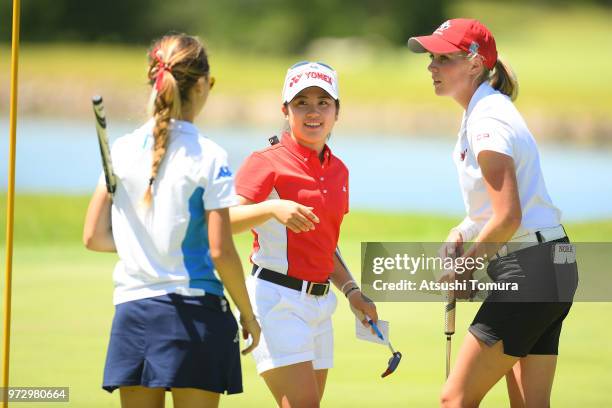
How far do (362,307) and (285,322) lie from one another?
426mm

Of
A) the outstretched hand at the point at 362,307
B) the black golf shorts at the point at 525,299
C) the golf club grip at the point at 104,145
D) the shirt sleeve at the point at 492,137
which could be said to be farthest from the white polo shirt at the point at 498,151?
the golf club grip at the point at 104,145

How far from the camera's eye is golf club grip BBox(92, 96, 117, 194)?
12.0 ft

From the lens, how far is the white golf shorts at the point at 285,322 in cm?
434

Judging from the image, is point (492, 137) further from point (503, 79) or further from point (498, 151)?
point (503, 79)

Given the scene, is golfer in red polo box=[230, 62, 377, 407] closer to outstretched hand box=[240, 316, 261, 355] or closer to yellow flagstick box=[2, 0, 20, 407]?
outstretched hand box=[240, 316, 261, 355]

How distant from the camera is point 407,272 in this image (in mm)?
4945

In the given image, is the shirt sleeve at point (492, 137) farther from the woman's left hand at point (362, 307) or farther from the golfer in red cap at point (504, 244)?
the woman's left hand at point (362, 307)

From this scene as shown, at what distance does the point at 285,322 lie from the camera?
14.4ft

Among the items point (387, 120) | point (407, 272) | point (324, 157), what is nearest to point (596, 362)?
point (407, 272)

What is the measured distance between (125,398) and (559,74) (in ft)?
177

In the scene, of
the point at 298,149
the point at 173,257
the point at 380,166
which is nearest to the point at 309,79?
the point at 298,149

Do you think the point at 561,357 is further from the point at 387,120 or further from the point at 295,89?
the point at 387,120

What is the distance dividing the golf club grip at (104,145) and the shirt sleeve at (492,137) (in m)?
1.33

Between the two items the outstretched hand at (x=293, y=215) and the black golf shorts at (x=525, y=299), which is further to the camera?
the black golf shorts at (x=525, y=299)
